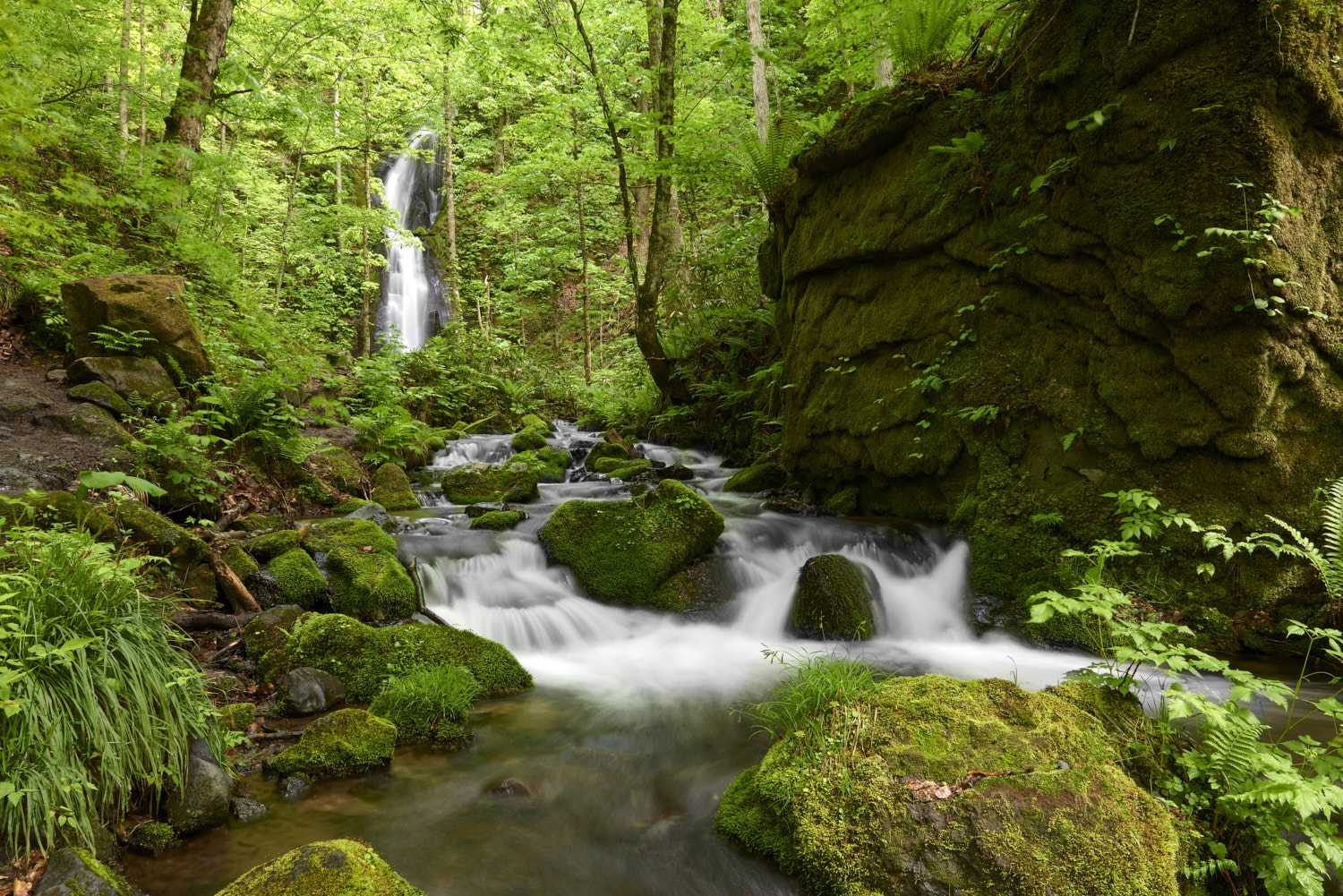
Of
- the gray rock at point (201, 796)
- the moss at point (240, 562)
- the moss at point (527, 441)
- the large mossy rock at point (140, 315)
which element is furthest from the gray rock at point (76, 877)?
the moss at point (527, 441)

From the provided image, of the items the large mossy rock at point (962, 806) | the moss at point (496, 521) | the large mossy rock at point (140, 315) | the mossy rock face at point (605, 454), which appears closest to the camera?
the large mossy rock at point (962, 806)

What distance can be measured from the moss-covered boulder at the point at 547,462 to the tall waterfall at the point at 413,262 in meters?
10.6

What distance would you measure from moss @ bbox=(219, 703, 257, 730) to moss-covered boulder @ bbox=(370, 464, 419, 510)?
502cm

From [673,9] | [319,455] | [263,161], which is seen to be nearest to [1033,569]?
[319,455]

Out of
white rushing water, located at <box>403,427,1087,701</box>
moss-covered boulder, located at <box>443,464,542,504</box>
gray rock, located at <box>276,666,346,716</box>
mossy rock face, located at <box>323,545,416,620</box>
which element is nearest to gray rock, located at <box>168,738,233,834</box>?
gray rock, located at <box>276,666,346,716</box>

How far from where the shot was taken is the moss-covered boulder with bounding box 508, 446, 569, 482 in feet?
34.2

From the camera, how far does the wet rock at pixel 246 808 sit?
311cm

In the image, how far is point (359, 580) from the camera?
5418 millimetres

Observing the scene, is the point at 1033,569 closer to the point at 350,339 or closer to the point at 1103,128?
the point at 1103,128

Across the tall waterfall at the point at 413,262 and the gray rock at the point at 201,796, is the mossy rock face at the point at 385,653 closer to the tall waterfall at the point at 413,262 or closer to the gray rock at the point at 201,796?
the gray rock at the point at 201,796

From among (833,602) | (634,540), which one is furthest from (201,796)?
(833,602)

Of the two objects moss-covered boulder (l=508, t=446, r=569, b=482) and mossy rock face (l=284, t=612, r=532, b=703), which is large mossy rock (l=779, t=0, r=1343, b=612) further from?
moss-covered boulder (l=508, t=446, r=569, b=482)

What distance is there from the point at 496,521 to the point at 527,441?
5.16m

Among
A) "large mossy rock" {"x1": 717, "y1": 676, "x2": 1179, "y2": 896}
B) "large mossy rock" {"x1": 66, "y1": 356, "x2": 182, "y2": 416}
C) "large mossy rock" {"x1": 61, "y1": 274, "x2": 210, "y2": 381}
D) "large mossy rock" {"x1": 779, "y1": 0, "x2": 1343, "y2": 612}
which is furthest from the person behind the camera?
"large mossy rock" {"x1": 61, "y1": 274, "x2": 210, "y2": 381}
